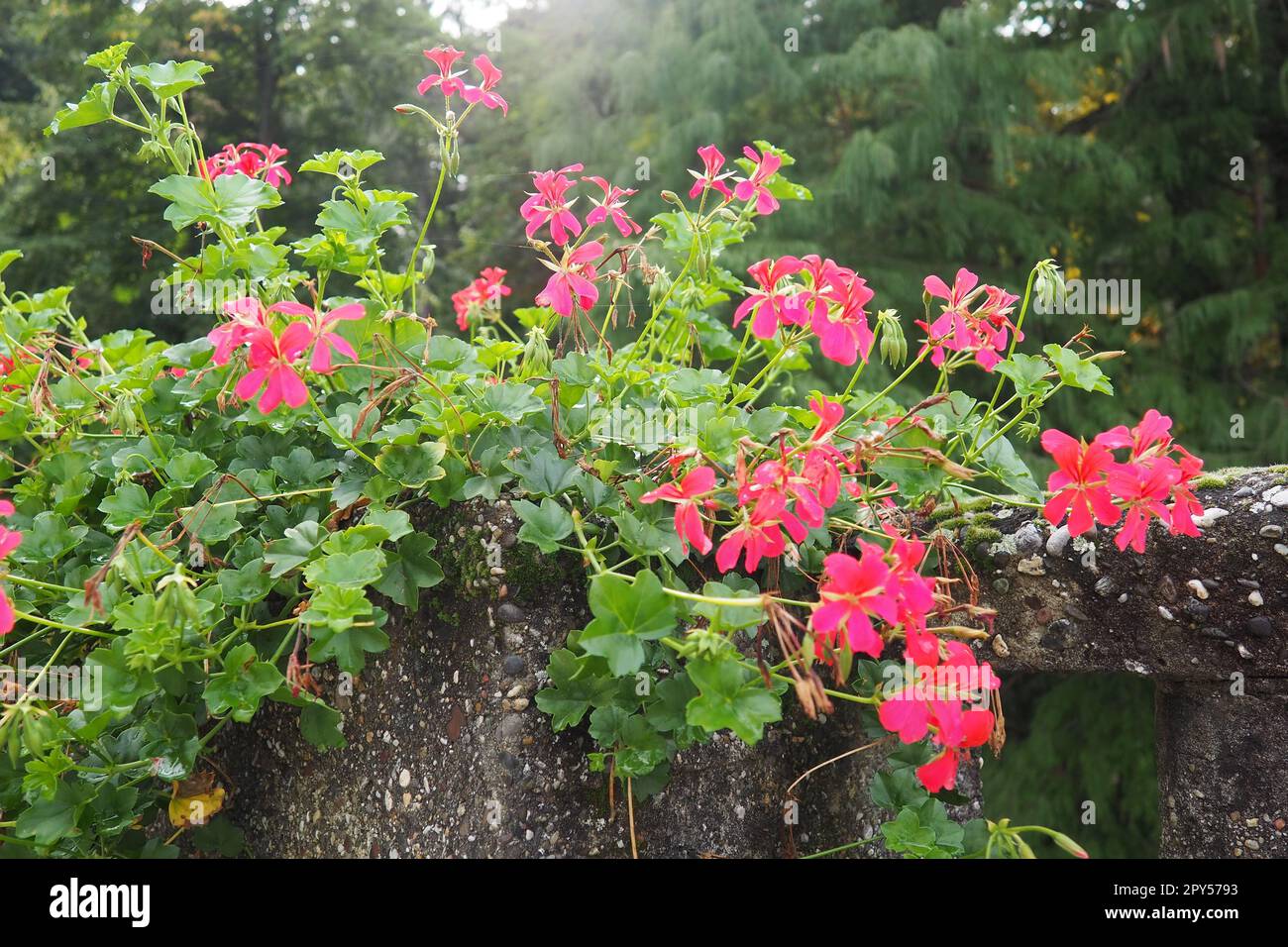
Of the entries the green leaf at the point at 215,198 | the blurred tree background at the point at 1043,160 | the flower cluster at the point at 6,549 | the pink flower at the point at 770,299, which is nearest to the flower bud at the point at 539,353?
the pink flower at the point at 770,299

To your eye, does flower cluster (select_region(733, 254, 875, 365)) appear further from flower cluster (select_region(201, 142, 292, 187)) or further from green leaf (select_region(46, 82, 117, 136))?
green leaf (select_region(46, 82, 117, 136))

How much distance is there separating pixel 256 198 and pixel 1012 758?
11.3 feet

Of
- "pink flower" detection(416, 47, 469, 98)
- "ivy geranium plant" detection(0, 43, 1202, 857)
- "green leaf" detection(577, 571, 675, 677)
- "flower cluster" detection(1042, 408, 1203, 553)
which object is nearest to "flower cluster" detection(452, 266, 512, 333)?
"ivy geranium plant" detection(0, 43, 1202, 857)

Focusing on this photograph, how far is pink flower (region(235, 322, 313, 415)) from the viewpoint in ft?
3.30

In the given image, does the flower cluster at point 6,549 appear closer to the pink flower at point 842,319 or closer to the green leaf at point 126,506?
the green leaf at point 126,506

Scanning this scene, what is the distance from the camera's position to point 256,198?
4.09 ft

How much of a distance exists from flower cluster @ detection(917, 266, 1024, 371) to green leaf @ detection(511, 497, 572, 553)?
0.45 meters

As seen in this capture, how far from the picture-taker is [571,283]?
1.20 m

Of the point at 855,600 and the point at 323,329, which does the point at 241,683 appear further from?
the point at 855,600

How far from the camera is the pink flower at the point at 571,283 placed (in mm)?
1190

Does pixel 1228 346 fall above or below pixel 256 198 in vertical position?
above

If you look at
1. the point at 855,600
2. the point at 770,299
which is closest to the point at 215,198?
the point at 770,299
